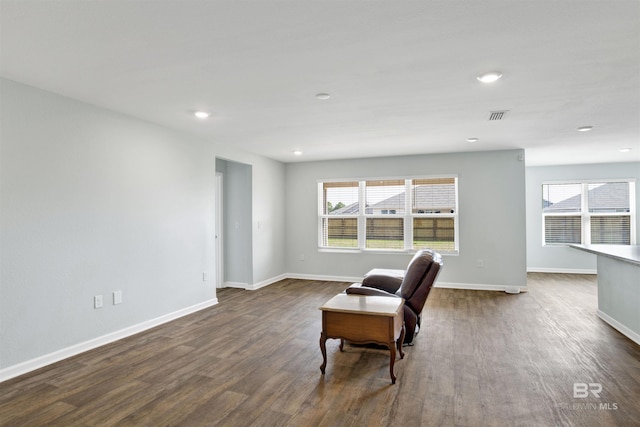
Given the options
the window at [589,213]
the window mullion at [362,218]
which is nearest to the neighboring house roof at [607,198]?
the window at [589,213]

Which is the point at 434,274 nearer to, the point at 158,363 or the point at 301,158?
the point at 158,363

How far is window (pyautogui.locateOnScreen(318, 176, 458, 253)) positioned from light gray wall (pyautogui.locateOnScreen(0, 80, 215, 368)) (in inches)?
119

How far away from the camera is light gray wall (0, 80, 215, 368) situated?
2.84 m

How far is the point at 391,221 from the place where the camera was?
263 inches

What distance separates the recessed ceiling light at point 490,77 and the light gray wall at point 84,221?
351 cm

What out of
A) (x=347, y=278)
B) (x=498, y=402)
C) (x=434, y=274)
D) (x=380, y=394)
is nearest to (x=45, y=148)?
(x=380, y=394)

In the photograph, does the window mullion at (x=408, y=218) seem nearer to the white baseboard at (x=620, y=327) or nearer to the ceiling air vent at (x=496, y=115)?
Answer: the ceiling air vent at (x=496, y=115)

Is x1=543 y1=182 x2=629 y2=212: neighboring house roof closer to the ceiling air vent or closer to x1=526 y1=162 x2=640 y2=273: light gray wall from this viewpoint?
x1=526 y1=162 x2=640 y2=273: light gray wall

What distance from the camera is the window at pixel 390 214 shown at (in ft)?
20.9

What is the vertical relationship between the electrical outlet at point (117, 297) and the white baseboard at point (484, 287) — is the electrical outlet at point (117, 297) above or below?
above

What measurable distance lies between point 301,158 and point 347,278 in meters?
2.47

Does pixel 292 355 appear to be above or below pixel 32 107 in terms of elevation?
below

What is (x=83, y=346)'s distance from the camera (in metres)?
3.33

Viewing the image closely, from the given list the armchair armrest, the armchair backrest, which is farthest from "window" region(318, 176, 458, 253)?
the armchair backrest
